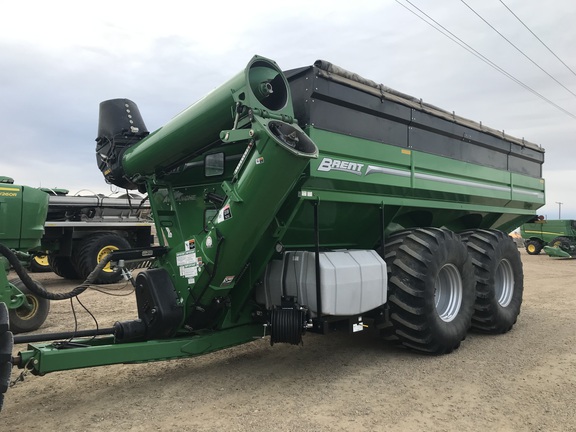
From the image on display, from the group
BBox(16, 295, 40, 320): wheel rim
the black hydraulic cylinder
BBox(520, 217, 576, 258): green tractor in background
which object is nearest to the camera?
the black hydraulic cylinder

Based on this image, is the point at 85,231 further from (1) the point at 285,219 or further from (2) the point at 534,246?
(2) the point at 534,246

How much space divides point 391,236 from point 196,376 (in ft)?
7.72

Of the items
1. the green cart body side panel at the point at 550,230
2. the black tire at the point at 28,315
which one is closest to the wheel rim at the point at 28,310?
the black tire at the point at 28,315

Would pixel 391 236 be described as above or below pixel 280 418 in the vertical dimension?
above

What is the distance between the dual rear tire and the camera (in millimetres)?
4793

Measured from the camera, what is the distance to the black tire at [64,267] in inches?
456

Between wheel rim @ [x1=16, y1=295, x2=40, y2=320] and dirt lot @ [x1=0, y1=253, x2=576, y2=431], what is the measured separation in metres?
2.30

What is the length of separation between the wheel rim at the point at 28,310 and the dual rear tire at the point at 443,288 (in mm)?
4400

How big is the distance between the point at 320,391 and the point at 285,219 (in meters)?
1.41

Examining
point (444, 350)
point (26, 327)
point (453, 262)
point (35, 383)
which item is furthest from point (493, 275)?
point (26, 327)

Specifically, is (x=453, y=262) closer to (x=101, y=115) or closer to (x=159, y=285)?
(x=159, y=285)

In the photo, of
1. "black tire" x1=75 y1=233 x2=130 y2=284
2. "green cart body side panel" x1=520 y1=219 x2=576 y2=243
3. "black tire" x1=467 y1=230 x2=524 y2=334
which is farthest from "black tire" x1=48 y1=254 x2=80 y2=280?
"green cart body side panel" x1=520 y1=219 x2=576 y2=243

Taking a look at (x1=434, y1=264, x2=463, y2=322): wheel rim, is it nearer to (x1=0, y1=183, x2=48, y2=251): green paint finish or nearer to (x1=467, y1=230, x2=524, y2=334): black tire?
(x1=467, y1=230, x2=524, y2=334): black tire

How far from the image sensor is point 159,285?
4246mm
